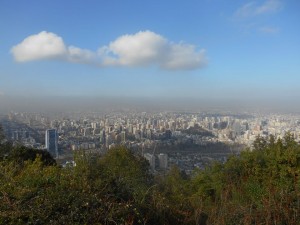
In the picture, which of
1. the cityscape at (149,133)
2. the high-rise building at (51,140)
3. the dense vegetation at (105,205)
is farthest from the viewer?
the high-rise building at (51,140)

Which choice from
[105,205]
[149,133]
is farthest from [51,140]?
[105,205]

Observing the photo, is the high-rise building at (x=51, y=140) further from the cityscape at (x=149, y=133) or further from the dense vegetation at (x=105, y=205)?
the dense vegetation at (x=105, y=205)

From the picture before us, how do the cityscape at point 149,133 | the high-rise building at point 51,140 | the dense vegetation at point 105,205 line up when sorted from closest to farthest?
the dense vegetation at point 105,205
the cityscape at point 149,133
the high-rise building at point 51,140

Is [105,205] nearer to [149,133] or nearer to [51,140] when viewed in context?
[51,140]

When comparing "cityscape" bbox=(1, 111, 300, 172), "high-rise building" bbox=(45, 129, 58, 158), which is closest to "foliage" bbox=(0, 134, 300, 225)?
"cityscape" bbox=(1, 111, 300, 172)

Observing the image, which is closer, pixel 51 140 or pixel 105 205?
pixel 105 205

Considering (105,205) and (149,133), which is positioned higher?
(105,205)

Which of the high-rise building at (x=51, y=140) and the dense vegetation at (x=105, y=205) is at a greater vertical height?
the dense vegetation at (x=105, y=205)

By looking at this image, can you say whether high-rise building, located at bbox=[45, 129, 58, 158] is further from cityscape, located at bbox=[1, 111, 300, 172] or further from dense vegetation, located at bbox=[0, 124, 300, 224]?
dense vegetation, located at bbox=[0, 124, 300, 224]

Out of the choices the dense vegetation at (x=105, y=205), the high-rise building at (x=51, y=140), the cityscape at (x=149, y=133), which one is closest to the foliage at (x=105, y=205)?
the dense vegetation at (x=105, y=205)

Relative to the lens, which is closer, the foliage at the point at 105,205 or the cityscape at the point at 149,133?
the foliage at the point at 105,205

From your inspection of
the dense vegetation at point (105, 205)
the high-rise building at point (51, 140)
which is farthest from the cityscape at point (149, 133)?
the dense vegetation at point (105, 205)
